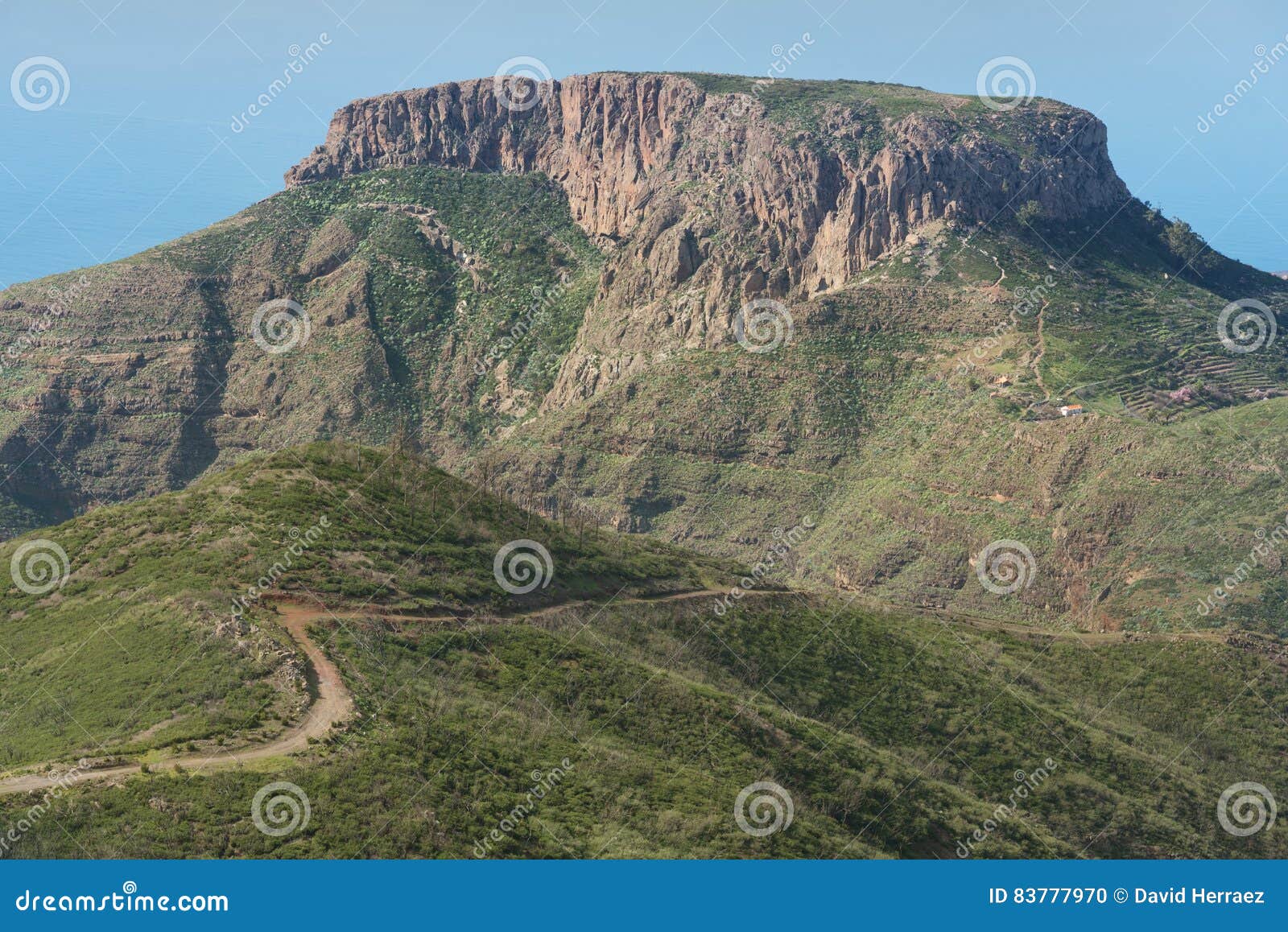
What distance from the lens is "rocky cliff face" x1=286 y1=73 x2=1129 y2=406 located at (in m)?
144

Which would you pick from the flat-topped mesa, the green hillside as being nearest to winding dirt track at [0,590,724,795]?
the green hillside

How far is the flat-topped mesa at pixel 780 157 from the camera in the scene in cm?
14400

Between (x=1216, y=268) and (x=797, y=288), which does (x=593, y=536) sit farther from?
(x=1216, y=268)

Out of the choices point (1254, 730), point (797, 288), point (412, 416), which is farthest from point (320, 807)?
Result: point (412, 416)

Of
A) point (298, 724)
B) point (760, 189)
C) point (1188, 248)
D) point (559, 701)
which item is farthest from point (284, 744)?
point (1188, 248)

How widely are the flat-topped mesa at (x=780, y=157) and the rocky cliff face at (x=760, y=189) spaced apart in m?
0.21

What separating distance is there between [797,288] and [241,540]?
92.9 metres

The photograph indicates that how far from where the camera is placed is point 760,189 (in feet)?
497

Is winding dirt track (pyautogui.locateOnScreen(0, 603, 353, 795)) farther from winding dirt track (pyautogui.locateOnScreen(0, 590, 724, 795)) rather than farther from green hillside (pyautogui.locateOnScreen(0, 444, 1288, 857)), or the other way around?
green hillside (pyautogui.locateOnScreen(0, 444, 1288, 857))

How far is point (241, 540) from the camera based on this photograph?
6291cm

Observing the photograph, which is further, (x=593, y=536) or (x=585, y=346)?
(x=585, y=346)

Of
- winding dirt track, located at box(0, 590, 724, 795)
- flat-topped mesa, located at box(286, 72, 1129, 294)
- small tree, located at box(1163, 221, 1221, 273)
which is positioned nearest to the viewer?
winding dirt track, located at box(0, 590, 724, 795)

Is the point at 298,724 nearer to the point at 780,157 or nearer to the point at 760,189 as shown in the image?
the point at 760,189

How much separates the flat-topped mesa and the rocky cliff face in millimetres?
215
